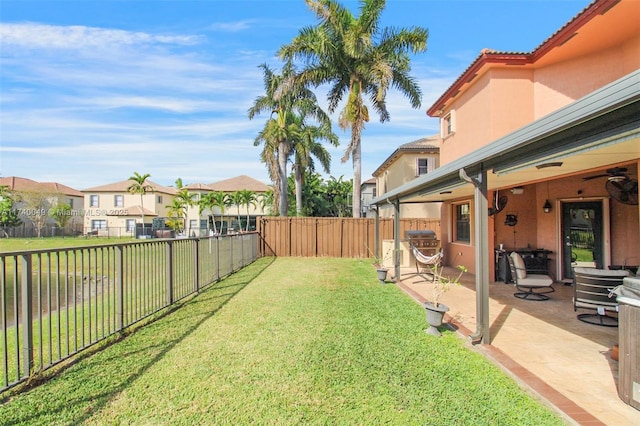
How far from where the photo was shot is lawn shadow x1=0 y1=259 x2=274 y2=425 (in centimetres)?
279

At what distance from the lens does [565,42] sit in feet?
25.8

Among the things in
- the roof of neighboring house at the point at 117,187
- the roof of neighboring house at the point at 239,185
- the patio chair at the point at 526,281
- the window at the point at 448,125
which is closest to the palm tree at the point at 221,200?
the roof of neighboring house at the point at 239,185

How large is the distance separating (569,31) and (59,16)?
12436mm

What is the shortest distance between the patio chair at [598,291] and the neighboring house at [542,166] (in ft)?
4.38

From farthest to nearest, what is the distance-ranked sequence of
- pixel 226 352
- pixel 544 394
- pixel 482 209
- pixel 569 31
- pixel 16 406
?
pixel 569 31 < pixel 482 209 < pixel 226 352 < pixel 544 394 < pixel 16 406

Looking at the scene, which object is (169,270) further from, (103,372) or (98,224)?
(98,224)

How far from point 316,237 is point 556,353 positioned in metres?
12.5

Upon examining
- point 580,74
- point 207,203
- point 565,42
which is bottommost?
point 207,203

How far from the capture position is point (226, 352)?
166 inches

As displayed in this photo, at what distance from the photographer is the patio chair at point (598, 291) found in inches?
197

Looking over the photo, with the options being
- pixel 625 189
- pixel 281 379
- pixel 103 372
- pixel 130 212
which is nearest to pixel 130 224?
pixel 130 212

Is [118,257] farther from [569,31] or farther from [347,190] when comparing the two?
[347,190]

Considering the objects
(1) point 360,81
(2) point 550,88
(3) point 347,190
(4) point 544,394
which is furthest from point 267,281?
(3) point 347,190

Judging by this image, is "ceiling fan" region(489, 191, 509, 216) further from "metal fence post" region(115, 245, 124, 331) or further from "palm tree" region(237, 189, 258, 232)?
"palm tree" region(237, 189, 258, 232)
